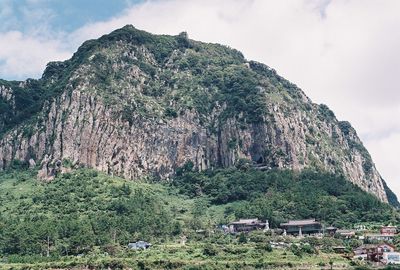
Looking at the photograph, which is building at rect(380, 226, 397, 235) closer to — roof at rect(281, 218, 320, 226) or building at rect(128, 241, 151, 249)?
roof at rect(281, 218, 320, 226)

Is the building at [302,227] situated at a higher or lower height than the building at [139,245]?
higher

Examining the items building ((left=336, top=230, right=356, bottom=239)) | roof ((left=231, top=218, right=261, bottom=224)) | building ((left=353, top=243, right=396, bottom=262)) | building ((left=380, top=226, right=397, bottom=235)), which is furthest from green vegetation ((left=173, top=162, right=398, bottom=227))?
building ((left=353, top=243, right=396, bottom=262))

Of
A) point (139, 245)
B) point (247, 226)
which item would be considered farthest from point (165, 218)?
point (139, 245)

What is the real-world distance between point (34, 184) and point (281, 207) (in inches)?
2832

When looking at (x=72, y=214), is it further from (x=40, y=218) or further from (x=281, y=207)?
(x=281, y=207)

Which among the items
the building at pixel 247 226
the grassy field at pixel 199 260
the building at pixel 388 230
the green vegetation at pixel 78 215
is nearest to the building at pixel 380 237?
the building at pixel 388 230

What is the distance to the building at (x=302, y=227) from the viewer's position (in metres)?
161

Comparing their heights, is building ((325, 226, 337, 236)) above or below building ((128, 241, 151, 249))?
above

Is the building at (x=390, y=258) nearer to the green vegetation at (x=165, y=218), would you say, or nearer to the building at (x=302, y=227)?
the green vegetation at (x=165, y=218)

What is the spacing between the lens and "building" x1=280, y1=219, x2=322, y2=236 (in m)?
161

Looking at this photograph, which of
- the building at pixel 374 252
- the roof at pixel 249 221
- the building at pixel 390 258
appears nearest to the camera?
the building at pixel 390 258

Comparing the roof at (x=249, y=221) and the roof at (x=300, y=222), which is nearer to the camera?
the roof at (x=300, y=222)

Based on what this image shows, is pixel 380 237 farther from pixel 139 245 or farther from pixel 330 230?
pixel 139 245

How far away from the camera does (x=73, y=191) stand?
186625mm
